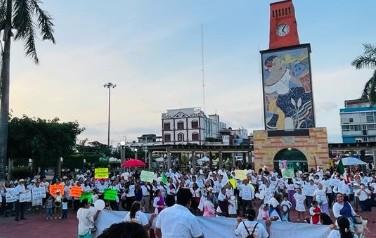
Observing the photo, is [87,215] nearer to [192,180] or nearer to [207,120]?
[192,180]

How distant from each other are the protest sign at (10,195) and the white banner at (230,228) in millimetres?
10635

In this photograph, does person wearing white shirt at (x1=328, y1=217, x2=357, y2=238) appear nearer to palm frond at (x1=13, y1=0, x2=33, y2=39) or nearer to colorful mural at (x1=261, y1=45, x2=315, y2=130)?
palm frond at (x1=13, y1=0, x2=33, y2=39)

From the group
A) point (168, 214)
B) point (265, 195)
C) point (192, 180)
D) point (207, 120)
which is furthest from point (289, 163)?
point (207, 120)

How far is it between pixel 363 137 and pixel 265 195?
82.2 m

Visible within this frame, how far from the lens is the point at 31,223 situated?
1803 cm

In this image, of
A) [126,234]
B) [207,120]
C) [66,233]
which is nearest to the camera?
[126,234]

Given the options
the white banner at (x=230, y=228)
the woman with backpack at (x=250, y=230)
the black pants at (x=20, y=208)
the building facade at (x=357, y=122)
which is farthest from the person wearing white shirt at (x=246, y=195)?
the building facade at (x=357, y=122)

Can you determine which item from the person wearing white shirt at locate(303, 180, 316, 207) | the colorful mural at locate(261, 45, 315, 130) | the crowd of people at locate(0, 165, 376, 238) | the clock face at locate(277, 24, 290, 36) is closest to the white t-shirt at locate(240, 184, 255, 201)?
the crowd of people at locate(0, 165, 376, 238)

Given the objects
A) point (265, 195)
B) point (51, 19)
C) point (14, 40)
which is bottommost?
point (265, 195)

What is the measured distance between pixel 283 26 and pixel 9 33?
34.8 meters

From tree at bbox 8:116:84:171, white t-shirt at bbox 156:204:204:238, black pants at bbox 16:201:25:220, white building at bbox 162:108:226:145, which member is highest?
white building at bbox 162:108:226:145

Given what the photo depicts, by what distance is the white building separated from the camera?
11319 centimetres

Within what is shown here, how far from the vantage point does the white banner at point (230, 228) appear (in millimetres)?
8156

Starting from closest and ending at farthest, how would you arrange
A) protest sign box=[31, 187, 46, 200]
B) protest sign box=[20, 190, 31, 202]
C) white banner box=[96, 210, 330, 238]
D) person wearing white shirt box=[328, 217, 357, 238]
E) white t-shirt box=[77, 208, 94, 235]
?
person wearing white shirt box=[328, 217, 357, 238] → white banner box=[96, 210, 330, 238] → white t-shirt box=[77, 208, 94, 235] → protest sign box=[20, 190, 31, 202] → protest sign box=[31, 187, 46, 200]
